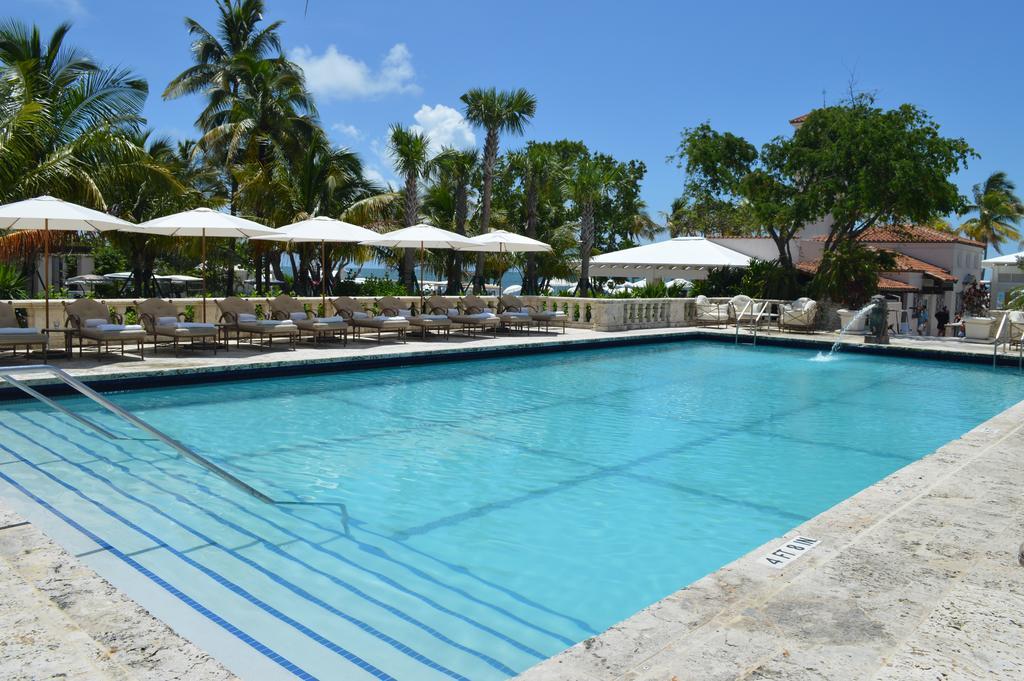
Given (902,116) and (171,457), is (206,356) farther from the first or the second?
(902,116)

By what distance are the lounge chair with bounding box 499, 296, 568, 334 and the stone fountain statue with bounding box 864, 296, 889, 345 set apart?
25.1 ft

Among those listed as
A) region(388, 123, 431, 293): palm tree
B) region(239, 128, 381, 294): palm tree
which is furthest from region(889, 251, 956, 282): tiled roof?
region(239, 128, 381, 294): palm tree

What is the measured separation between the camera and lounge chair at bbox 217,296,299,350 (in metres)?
14.6

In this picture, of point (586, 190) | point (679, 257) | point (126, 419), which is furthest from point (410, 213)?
point (126, 419)

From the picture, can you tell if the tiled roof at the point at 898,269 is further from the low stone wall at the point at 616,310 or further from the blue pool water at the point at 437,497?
the blue pool water at the point at 437,497

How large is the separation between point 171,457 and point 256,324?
692 centimetres

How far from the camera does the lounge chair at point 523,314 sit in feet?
65.3

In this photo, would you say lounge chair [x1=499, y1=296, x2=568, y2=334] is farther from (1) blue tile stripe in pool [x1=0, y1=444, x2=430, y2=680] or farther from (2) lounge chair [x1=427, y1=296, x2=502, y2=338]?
(1) blue tile stripe in pool [x1=0, y1=444, x2=430, y2=680]

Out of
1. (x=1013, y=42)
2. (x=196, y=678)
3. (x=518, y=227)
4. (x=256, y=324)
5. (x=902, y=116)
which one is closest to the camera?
(x=196, y=678)

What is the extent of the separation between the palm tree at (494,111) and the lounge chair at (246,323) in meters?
16.9

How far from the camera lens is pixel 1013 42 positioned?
3014 centimetres

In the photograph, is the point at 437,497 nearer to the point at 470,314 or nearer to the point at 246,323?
the point at 246,323

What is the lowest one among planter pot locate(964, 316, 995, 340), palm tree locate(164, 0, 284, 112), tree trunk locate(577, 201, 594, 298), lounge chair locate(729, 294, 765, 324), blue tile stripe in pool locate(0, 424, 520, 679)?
blue tile stripe in pool locate(0, 424, 520, 679)

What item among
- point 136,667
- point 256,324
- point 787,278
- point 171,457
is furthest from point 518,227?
point 136,667
